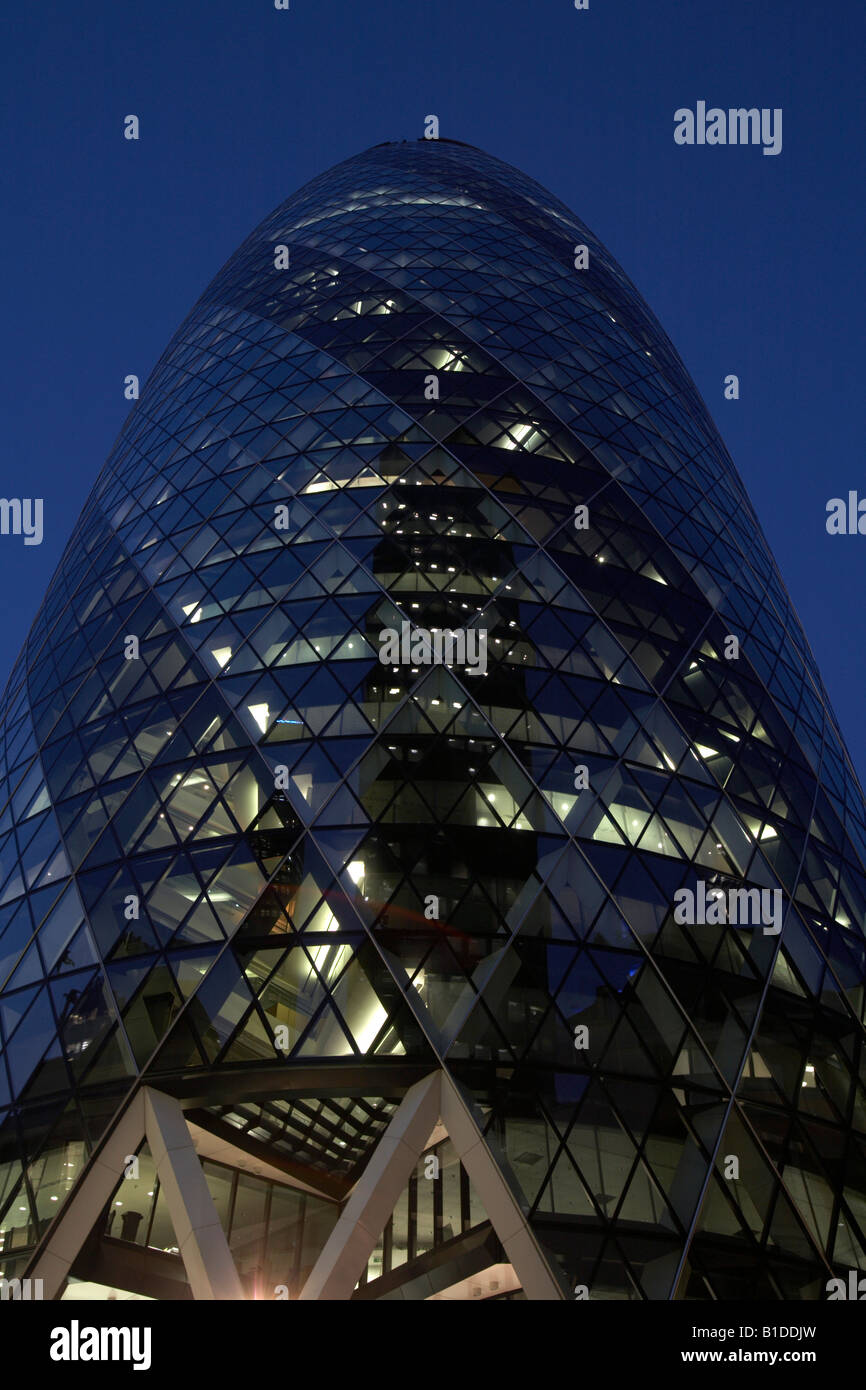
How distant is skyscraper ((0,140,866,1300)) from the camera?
1706 cm

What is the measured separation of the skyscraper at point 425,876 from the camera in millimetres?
17062

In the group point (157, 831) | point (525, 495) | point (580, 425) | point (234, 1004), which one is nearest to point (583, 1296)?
point (234, 1004)

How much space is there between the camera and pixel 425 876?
1948cm

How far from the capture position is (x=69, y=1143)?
17.8 metres

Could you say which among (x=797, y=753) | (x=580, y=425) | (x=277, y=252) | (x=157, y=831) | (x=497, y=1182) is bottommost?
(x=497, y=1182)

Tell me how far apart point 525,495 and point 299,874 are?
13654mm

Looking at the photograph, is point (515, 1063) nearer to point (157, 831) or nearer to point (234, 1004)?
point (234, 1004)
